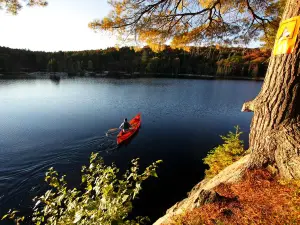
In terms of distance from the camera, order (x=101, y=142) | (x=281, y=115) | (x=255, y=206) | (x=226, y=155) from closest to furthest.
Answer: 1. (x=255, y=206)
2. (x=281, y=115)
3. (x=226, y=155)
4. (x=101, y=142)

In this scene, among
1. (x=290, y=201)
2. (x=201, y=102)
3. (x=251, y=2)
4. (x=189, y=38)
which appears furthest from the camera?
(x=201, y=102)

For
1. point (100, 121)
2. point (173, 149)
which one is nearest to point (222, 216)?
point (173, 149)

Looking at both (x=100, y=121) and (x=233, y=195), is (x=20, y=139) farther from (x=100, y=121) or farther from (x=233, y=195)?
(x=233, y=195)

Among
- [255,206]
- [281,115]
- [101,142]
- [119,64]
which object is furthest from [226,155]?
[119,64]

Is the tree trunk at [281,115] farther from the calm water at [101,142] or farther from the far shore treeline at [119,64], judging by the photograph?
the far shore treeline at [119,64]

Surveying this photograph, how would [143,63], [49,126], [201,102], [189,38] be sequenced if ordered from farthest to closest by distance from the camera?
[143,63] → [201,102] → [49,126] → [189,38]

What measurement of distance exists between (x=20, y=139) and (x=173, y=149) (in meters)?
10.6

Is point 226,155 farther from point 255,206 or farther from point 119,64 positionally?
point 119,64

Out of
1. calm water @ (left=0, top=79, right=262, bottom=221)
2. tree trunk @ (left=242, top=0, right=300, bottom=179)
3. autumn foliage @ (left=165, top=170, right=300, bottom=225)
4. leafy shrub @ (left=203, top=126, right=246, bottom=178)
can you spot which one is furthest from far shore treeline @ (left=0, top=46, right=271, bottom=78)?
autumn foliage @ (left=165, top=170, right=300, bottom=225)

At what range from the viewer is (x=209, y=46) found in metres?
6.64

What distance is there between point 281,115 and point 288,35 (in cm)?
126

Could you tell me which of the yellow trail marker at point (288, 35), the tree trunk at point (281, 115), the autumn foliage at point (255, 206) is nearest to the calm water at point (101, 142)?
the autumn foliage at point (255, 206)

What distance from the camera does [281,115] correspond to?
3115 mm

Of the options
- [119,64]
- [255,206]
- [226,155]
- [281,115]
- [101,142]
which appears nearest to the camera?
[255,206]
